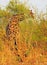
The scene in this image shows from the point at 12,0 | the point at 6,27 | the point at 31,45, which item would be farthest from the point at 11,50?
the point at 12,0

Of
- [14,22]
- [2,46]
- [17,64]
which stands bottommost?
[17,64]

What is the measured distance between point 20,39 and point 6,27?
144 cm

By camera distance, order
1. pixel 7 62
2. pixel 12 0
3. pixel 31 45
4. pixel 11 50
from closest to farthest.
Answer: pixel 7 62 → pixel 11 50 → pixel 31 45 → pixel 12 0

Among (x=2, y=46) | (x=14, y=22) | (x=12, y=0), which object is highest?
(x=12, y=0)

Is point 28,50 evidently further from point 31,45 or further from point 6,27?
point 6,27

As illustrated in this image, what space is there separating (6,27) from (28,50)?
130cm

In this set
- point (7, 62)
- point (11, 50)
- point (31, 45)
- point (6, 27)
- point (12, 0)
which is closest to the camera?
point (7, 62)

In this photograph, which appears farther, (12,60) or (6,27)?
(6,27)

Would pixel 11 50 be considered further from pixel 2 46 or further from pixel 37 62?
pixel 37 62

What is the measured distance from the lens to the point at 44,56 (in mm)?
7535

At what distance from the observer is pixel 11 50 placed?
689cm

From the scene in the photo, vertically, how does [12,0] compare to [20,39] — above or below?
above

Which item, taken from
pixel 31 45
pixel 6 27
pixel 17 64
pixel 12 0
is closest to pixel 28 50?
pixel 31 45

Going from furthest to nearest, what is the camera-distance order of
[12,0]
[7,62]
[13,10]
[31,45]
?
[13,10]
[12,0]
[31,45]
[7,62]
